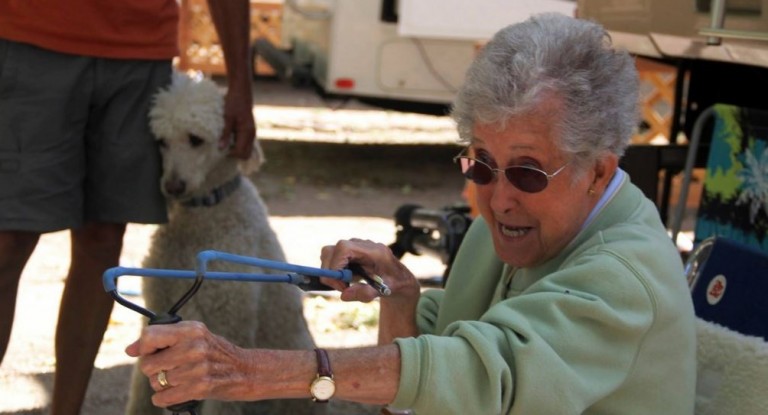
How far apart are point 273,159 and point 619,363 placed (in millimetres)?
8354

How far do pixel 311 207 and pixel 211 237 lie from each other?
4.62 m

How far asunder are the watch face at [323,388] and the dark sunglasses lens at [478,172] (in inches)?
21.3

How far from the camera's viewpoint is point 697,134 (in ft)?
12.9

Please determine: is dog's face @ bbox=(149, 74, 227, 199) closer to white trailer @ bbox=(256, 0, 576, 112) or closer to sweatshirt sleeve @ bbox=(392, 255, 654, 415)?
sweatshirt sleeve @ bbox=(392, 255, 654, 415)

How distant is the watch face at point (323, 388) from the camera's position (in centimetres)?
199

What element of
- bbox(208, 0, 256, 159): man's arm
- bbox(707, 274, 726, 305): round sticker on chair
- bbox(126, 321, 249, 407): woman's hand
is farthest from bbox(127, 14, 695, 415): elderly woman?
bbox(208, 0, 256, 159): man's arm

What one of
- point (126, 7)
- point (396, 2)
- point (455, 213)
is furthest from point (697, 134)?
point (396, 2)

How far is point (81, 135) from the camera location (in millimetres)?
3645

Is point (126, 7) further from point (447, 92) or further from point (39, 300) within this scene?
point (447, 92)

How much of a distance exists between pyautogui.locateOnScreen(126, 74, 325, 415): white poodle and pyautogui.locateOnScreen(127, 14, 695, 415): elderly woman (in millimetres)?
1371

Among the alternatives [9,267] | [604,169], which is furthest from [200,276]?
[9,267]

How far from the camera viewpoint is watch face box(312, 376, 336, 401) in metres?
1.99

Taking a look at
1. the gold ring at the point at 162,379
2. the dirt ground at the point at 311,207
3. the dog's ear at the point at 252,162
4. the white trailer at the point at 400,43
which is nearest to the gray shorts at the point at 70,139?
the dog's ear at the point at 252,162

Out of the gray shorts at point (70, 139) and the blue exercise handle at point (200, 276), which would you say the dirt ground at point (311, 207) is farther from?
the blue exercise handle at point (200, 276)
